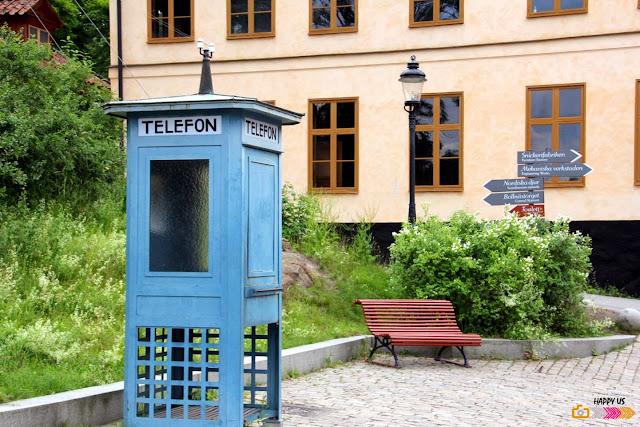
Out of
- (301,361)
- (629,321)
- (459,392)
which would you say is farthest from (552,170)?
(301,361)

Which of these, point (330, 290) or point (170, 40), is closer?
point (330, 290)

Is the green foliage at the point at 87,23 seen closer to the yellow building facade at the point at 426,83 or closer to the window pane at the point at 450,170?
the yellow building facade at the point at 426,83

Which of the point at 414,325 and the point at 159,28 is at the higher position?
the point at 159,28

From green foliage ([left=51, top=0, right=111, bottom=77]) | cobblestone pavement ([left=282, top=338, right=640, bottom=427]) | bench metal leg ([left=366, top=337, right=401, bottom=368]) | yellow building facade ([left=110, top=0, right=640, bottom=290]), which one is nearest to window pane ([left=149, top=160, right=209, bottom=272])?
cobblestone pavement ([left=282, top=338, right=640, bottom=427])

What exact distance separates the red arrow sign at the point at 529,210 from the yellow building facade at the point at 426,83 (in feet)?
14.7

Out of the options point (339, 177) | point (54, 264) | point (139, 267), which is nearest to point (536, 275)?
point (54, 264)

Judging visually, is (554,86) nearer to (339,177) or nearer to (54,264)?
(339,177)

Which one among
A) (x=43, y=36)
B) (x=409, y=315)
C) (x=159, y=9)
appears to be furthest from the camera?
(x=43, y=36)

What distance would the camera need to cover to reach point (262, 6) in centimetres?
2180

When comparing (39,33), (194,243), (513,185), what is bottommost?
(194,243)

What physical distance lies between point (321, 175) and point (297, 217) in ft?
17.1

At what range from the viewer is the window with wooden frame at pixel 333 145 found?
824 inches

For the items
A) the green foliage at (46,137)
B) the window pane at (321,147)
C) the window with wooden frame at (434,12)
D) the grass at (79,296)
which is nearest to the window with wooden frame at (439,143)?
the window with wooden frame at (434,12)

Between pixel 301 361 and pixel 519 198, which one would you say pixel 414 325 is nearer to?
pixel 301 361
